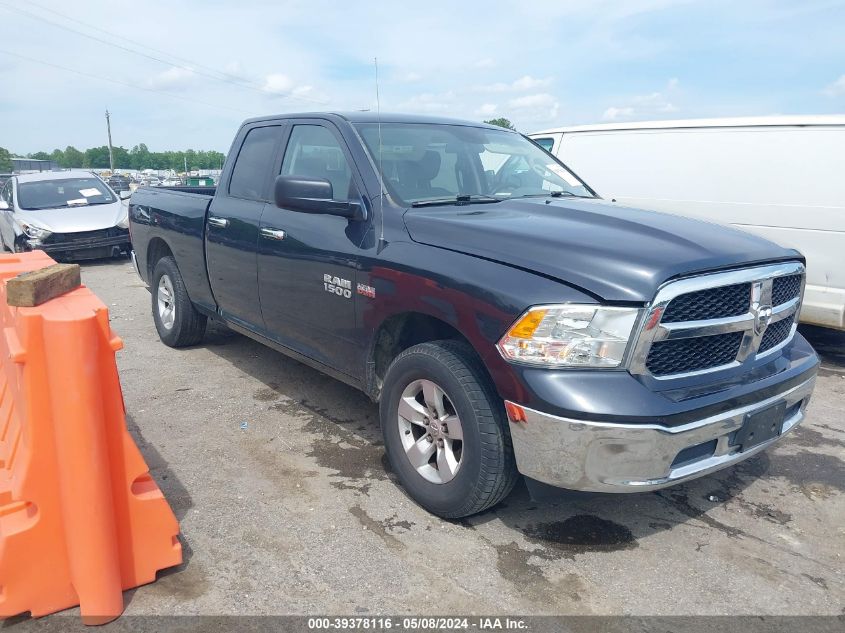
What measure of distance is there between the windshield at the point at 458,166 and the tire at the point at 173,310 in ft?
8.68

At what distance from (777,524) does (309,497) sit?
91.1 inches

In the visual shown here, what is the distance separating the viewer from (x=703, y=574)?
9.44 ft

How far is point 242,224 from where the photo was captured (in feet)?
15.0

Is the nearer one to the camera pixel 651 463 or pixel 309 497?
pixel 651 463

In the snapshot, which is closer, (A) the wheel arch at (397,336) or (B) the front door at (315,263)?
(A) the wheel arch at (397,336)

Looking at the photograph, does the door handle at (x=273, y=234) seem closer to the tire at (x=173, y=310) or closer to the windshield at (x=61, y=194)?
the tire at (x=173, y=310)

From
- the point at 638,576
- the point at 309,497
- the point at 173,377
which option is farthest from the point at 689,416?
the point at 173,377

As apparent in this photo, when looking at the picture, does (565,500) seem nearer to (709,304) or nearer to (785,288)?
(709,304)

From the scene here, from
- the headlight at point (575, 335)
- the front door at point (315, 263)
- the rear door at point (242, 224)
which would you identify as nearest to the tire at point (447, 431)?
the headlight at point (575, 335)

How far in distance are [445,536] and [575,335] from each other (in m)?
1.16

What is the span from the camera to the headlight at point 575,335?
2.60 metres

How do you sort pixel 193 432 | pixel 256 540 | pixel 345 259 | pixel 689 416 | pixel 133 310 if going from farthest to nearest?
pixel 133 310 → pixel 193 432 → pixel 345 259 → pixel 256 540 → pixel 689 416

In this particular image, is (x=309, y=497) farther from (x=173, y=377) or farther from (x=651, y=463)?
(x=173, y=377)

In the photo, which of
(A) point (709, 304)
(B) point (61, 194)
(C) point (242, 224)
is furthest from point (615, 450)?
(B) point (61, 194)
